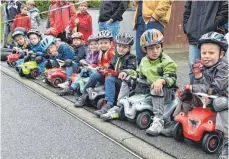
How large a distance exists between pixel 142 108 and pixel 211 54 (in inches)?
46.8

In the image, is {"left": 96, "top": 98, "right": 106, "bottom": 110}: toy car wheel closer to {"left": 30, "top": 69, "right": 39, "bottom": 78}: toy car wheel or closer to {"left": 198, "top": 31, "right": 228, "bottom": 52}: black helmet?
{"left": 198, "top": 31, "right": 228, "bottom": 52}: black helmet

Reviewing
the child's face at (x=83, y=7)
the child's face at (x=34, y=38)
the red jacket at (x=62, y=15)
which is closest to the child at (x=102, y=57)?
the child's face at (x=83, y=7)

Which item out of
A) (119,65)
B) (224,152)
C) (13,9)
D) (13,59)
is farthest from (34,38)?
(224,152)

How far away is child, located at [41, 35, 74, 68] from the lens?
7812mm

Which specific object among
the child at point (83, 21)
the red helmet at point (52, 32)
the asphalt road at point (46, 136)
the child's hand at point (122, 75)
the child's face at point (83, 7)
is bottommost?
the asphalt road at point (46, 136)

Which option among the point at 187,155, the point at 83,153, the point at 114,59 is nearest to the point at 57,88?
the point at 114,59

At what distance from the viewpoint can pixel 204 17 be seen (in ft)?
16.8

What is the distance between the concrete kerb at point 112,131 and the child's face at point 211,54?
1.12 m

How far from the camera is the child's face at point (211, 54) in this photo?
4.29 m

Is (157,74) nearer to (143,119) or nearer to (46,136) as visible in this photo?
(143,119)

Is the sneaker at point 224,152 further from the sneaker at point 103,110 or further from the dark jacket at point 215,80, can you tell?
the sneaker at point 103,110

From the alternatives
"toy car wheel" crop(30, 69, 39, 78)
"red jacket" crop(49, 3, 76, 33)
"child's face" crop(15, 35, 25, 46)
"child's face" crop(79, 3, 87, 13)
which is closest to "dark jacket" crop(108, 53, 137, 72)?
"child's face" crop(79, 3, 87, 13)

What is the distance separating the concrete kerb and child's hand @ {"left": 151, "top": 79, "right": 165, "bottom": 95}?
24.9 inches

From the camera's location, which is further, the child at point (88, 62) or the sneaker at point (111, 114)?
the child at point (88, 62)
